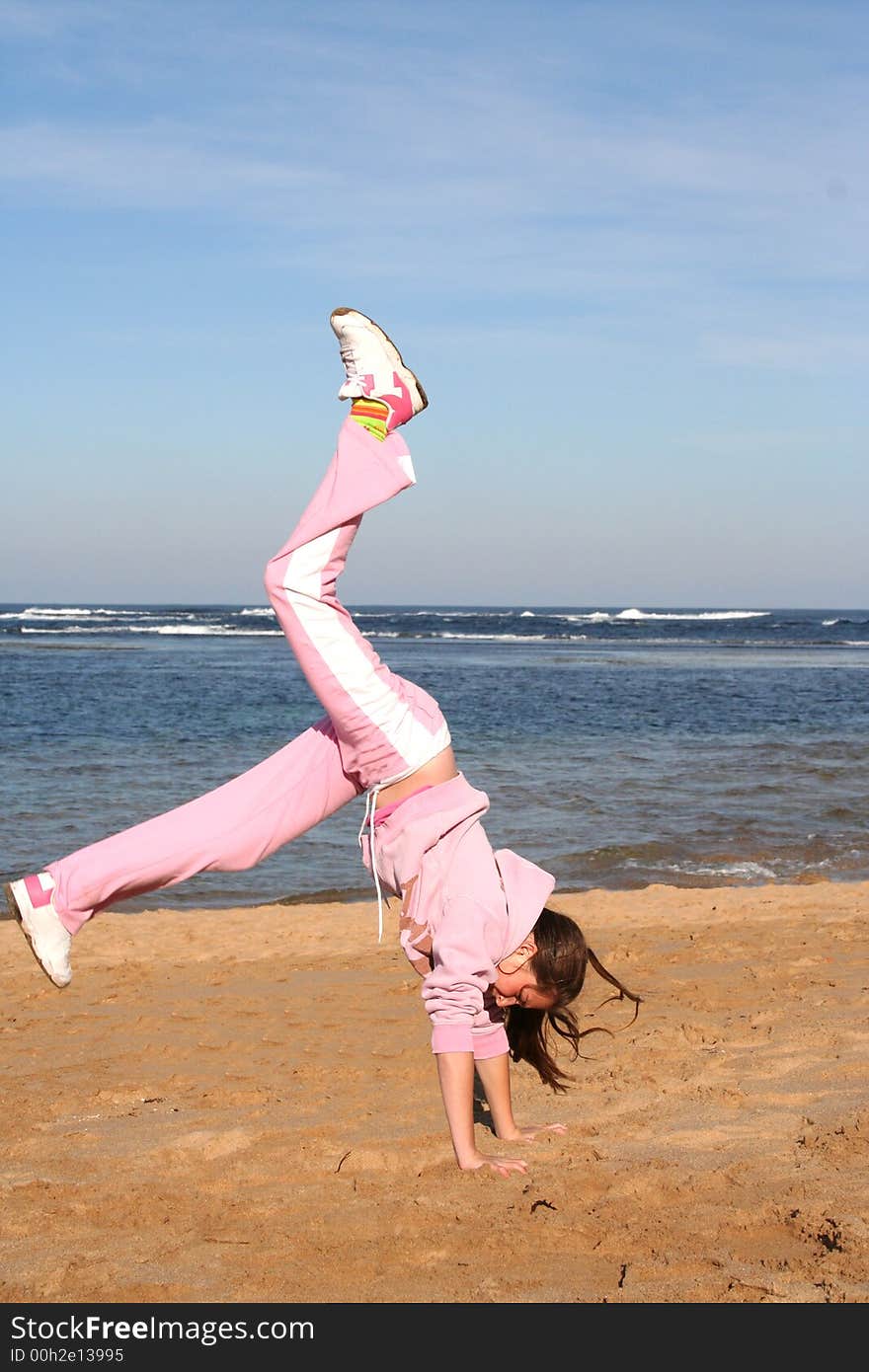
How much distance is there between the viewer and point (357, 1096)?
15.4ft

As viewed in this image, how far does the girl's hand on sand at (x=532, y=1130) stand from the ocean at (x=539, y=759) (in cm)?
516

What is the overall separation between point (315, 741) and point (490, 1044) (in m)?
1.15

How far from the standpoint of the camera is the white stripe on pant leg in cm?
345

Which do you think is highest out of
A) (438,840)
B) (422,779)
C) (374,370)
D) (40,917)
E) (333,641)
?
(374,370)

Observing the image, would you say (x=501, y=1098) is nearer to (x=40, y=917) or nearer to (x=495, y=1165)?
(x=495, y=1165)

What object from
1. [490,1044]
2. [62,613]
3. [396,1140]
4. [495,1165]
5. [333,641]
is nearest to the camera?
[333,641]

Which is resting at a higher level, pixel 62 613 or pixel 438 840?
pixel 438 840

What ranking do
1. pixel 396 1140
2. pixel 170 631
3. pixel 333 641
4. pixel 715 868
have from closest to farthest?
pixel 333 641, pixel 396 1140, pixel 715 868, pixel 170 631

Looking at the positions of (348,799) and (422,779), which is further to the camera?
(348,799)

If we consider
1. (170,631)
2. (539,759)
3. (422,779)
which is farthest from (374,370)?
(170,631)

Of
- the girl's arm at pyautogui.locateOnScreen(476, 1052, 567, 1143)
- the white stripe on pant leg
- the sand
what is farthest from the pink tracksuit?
the sand

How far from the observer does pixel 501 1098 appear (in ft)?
13.5

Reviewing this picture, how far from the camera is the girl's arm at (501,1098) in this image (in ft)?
13.3
